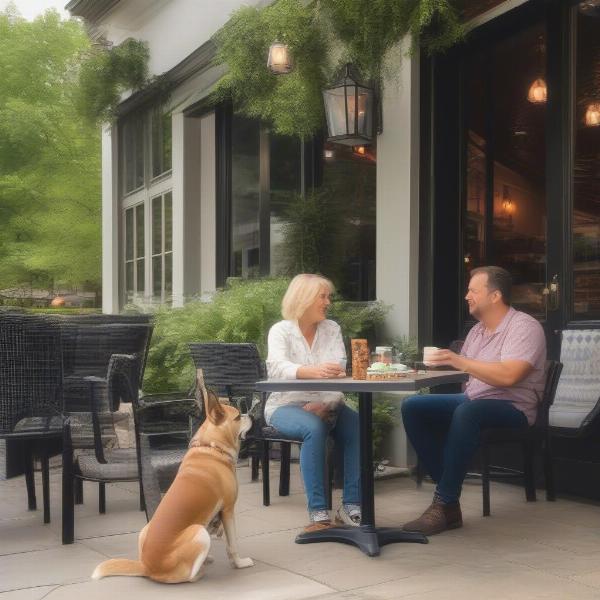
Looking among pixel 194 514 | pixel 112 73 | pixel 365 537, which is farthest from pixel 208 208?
pixel 194 514

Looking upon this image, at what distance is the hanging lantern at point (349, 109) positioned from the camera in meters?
6.62

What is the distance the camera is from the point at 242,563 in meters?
3.91

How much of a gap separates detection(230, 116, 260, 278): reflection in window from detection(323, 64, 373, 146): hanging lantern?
104 inches

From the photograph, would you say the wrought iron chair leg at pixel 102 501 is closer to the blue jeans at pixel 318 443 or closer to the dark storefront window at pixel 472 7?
the blue jeans at pixel 318 443

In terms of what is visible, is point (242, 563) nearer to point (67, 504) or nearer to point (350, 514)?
point (350, 514)

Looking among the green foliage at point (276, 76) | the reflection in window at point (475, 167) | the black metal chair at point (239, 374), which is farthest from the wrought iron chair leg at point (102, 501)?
the green foliage at point (276, 76)

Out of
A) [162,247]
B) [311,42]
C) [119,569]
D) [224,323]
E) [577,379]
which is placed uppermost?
[311,42]

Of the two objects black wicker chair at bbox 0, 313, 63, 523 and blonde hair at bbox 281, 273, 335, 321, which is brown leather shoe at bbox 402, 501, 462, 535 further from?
black wicker chair at bbox 0, 313, 63, 523

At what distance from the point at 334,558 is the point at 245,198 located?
605 centimetres

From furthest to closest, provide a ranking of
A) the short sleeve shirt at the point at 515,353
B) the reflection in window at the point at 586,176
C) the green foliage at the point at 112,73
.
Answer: the green foliage at the point at 112,73, the reflection in window at the point at 586,176, the short sleeve shirt at the point at 515,353

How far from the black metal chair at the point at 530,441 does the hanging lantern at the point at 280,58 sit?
10.7ft

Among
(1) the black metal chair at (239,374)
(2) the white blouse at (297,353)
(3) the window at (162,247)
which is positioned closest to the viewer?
(2) the white blouse at (297,353)

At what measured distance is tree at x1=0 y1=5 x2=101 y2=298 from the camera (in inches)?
939

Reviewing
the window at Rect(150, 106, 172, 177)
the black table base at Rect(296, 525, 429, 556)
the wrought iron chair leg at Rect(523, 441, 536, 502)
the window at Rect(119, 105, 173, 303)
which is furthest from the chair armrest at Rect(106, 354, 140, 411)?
the window at Rect(150, 106, 172, 177)
